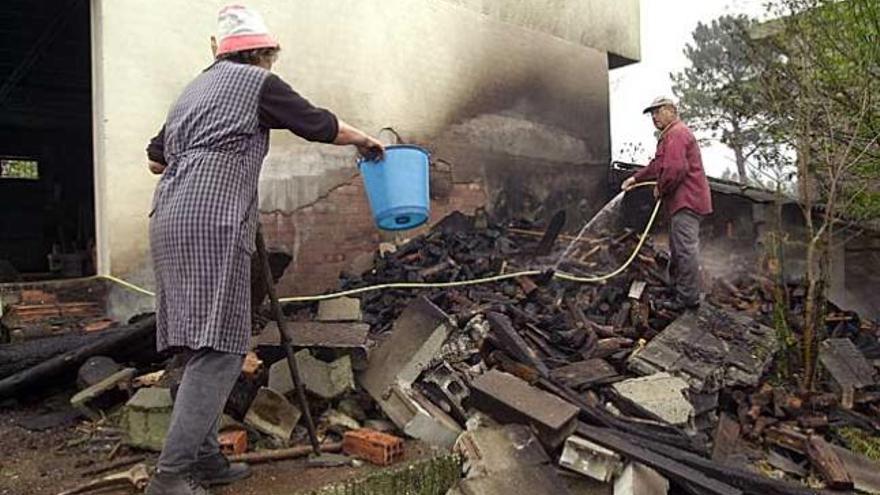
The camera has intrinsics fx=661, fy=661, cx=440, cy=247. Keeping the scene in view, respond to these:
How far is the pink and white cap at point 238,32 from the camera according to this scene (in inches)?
117

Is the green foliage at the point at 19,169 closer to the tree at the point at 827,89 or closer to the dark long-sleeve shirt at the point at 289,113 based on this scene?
the dark long-sleeve shirt at the point at 289,113

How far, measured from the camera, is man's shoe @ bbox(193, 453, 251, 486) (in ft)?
9.89

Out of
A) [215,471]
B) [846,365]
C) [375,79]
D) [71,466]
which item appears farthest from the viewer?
[375,79]

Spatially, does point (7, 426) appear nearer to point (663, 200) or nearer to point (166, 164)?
point (166, 164)

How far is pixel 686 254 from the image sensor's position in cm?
621

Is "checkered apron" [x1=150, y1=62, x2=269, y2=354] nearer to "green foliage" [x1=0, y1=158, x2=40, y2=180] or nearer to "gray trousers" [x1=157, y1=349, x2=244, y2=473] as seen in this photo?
"gray trousers" [x1=157, y1=349, x2=244, y2=473]

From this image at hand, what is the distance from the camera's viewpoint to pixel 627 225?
33.1 ft

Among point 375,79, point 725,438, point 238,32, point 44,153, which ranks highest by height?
point 375,79

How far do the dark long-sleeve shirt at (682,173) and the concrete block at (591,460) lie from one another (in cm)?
321

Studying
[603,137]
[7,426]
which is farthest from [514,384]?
[603,137]

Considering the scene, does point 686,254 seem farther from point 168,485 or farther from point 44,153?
point 44,153

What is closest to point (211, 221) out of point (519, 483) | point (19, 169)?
point (519, 483)

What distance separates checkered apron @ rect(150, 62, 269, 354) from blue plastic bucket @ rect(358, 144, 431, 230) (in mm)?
1045

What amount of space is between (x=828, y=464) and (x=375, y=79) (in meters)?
6.03
